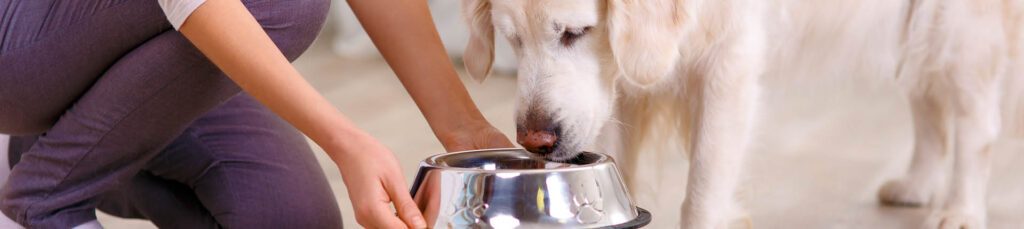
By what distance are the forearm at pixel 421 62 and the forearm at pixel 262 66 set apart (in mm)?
289

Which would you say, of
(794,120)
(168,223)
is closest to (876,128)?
(794,120)

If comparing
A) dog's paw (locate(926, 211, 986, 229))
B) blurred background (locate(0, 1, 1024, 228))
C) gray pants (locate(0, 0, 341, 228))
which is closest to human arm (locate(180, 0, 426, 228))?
gray pants (locate(0, 0, 341, 228))

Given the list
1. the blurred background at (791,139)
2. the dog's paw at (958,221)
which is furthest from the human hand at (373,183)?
the dog's paw at (958,221)

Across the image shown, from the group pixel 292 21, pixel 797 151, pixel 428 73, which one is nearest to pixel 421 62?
pixel 428 73

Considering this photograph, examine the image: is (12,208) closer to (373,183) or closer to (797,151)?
(373,183)

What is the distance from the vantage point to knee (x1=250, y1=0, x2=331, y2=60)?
1358mm

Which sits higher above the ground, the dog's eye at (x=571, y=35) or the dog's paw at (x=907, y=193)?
the dog's eye at (x=571, y=35)

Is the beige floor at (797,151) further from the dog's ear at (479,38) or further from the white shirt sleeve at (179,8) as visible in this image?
the white shirt sleeve at (179,8)

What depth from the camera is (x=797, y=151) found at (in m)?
2.63

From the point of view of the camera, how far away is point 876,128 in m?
2.89

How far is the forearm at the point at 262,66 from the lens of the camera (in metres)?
1.12

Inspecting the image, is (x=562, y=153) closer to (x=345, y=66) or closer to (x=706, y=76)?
(x=706, y=76)

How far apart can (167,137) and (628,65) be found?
569 mm

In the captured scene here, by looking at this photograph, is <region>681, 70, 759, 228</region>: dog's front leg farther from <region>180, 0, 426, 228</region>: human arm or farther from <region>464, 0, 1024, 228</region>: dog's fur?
<region>180, 0, 426, 228</region>: human arm
